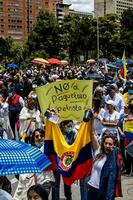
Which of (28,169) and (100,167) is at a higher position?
(28,169)

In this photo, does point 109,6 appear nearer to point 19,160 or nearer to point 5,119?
point 5,119

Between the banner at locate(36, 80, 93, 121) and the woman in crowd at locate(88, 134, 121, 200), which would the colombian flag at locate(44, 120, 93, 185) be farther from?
the woman in crowd at locate(88, 134, 121, 200)

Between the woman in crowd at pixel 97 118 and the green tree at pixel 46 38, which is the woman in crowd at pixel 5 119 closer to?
the woman in crowd at pixel 97 118

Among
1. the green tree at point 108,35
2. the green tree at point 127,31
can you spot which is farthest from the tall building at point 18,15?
the green tree at point 108,35

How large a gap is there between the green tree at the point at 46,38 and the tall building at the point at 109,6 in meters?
75.8

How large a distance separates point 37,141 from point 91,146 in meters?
0.87

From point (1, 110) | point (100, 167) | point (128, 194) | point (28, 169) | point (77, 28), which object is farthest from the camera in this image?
point (77, 28)

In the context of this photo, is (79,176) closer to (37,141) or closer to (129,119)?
(37,141)

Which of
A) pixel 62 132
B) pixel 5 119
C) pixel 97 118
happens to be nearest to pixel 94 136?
pixel 62 132

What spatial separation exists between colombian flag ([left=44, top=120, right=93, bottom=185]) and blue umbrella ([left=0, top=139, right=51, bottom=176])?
2147 millimetres

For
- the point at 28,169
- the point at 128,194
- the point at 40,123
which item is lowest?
the point at 128,194

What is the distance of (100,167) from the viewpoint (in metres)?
5.77

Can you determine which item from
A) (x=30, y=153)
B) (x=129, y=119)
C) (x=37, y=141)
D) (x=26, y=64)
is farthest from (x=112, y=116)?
(x=26, y=64)

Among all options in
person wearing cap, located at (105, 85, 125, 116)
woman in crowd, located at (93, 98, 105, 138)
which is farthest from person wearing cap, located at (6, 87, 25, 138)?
woman in crowd, located at (93, 98, 105, 138)
